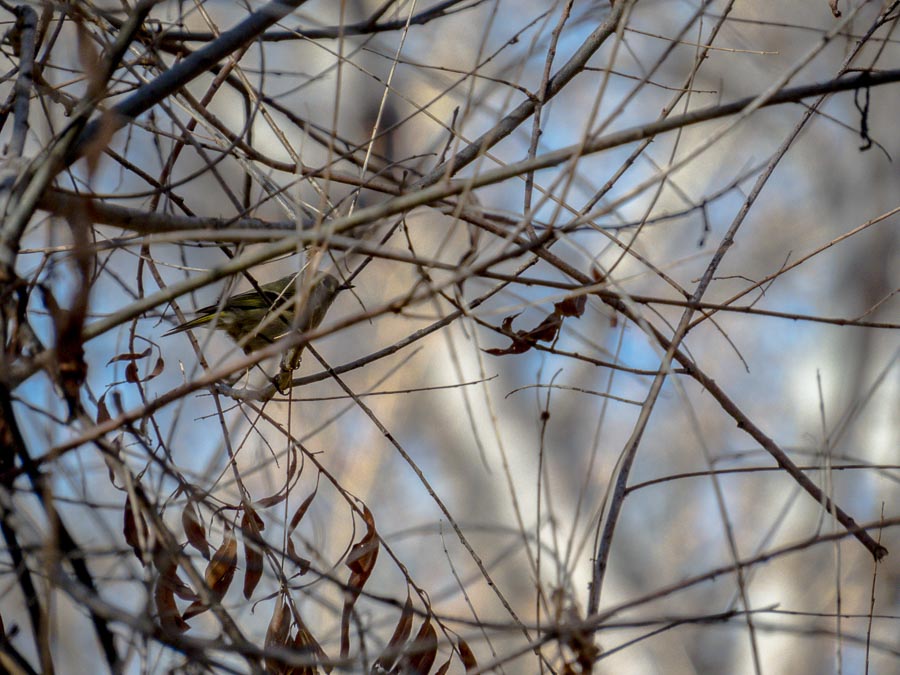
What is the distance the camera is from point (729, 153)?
8.79m

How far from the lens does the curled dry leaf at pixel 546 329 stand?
2.05 meters

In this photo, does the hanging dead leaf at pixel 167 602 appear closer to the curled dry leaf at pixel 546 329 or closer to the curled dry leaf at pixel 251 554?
the curled dry leaf at pixel 251 554

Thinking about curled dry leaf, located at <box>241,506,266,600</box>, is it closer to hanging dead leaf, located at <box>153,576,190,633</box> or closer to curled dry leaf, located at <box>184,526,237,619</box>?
curled dry leaf, located at <box>184,526,237,619</box>

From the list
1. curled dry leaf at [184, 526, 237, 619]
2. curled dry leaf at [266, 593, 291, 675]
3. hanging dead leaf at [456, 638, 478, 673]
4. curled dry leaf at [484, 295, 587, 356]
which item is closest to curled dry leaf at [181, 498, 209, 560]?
curled dry leaf at [184, 526, 237, 619]

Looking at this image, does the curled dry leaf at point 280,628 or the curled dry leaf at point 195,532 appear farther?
the curled dry leaf at point 195,532

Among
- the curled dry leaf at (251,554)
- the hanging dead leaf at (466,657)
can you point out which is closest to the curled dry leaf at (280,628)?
the curled dry leaf at (251,554)

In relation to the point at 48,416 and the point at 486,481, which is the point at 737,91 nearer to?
the point at 486,481

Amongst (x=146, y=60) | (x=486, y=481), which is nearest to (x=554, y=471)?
(x=486, y=481)

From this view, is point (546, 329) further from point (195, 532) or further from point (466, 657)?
point (195, 532)

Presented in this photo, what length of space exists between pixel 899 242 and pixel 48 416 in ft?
28.0

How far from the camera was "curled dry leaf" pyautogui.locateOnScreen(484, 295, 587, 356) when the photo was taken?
6.73ft

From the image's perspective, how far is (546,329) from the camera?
6.81 feet

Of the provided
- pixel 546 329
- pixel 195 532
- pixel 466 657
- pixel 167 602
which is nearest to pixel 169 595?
pixel 167 602

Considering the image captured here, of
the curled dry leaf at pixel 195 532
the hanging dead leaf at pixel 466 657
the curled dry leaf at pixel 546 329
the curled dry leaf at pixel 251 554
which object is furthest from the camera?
the curled dry leaf at pixel 546 329
